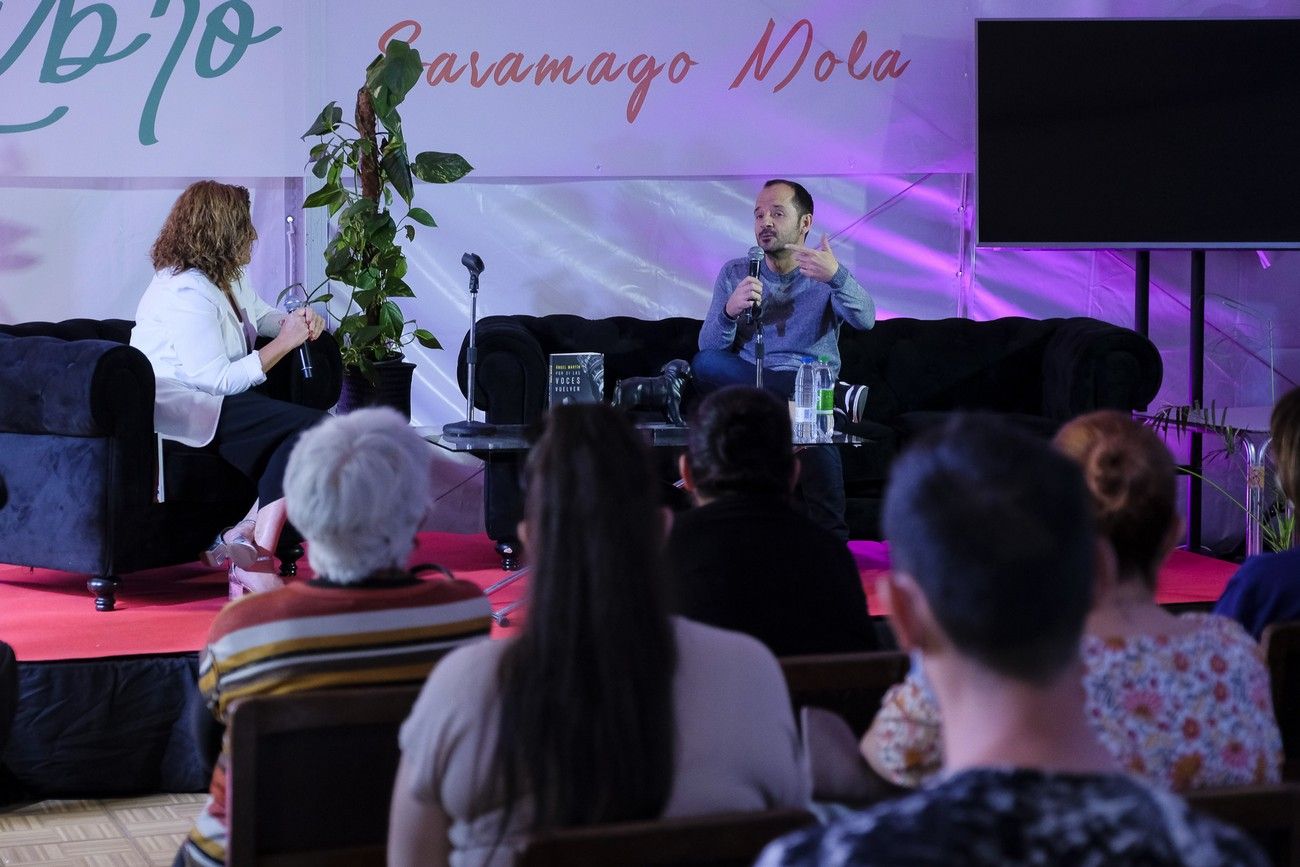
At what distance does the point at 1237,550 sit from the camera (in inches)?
221

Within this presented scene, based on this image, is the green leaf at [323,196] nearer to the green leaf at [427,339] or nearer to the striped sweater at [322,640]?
the green leaf at [427,339]

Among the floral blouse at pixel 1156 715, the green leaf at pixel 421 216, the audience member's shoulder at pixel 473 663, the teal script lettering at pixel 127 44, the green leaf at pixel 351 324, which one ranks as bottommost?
the floral blouse at pixel 1156 715

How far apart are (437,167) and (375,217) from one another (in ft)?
0.99

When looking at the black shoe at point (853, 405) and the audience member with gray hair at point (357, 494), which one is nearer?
the audience member with gray hair at point (357, 494)

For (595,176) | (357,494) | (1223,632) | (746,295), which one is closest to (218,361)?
(746,295)

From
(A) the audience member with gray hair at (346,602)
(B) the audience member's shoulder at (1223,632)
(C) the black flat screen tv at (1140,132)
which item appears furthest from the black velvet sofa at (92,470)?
(B) the audience member's shoulder at (1223,632)

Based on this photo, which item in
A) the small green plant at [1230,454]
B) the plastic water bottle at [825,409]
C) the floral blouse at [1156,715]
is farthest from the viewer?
the small green plant at [1230,454]

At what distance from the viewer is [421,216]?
5.21 m

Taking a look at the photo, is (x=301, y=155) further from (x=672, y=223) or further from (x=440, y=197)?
(x=672, y=223)

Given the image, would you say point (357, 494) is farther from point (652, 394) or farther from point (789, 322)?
point (789, 322)

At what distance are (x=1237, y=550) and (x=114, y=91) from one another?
435cm

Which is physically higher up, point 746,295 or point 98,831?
point 746,295

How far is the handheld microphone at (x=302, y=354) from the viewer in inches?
176

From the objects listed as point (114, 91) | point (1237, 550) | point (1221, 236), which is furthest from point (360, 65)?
point (1237, 550)
